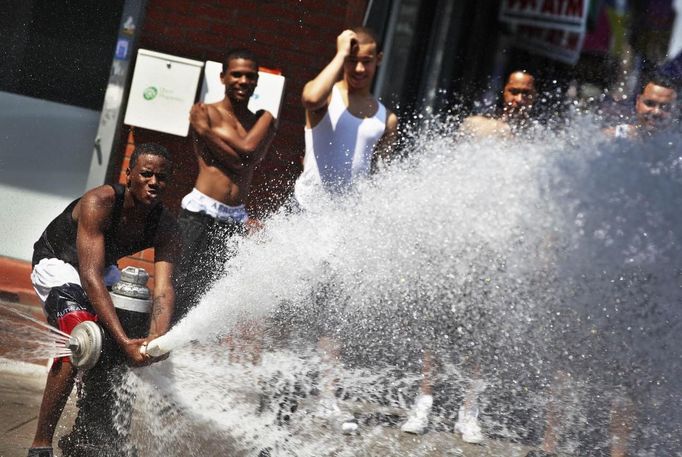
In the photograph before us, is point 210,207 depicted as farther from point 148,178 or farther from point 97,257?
point 97,257

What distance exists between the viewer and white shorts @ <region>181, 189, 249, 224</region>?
5859 millimetres

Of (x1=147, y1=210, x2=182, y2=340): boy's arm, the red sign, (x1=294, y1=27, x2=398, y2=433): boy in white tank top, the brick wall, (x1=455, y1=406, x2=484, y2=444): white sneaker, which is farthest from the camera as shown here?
the red sign

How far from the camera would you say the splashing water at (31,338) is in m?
4.40

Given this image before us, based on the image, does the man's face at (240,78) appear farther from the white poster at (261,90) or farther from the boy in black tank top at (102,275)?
the boy in black tank top at (102,275)

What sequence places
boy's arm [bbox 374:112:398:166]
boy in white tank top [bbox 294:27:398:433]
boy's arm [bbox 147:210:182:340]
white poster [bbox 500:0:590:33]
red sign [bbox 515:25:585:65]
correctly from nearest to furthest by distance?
boy's arm [bbox 147:210:182:340] < boy in white tank top [bbox 294:27:398:433] < boy's arm [bbox 374:112:398:166] < white poster [bbox 500:0:590:33] < red sign [bbox 515:25:585:65]

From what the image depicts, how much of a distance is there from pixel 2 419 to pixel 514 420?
→ 2.55 meters

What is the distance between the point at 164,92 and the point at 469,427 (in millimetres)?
2827

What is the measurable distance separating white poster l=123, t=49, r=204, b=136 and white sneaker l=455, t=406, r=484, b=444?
2.52 metres

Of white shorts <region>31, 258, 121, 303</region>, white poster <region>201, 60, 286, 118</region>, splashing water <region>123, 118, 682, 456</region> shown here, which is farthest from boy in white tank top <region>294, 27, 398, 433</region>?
white shorts <region>31, 258, 121, 303</region>

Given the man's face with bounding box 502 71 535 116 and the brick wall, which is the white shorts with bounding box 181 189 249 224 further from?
the man's face with bounding box 502 71 535 116

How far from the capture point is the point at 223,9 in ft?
23.3

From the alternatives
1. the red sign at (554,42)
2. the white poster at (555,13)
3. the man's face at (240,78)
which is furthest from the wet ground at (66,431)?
the red sign at (554,42)

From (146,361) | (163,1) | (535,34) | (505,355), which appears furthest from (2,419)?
(535,34)

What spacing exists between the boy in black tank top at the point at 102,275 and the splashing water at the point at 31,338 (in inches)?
2.4
